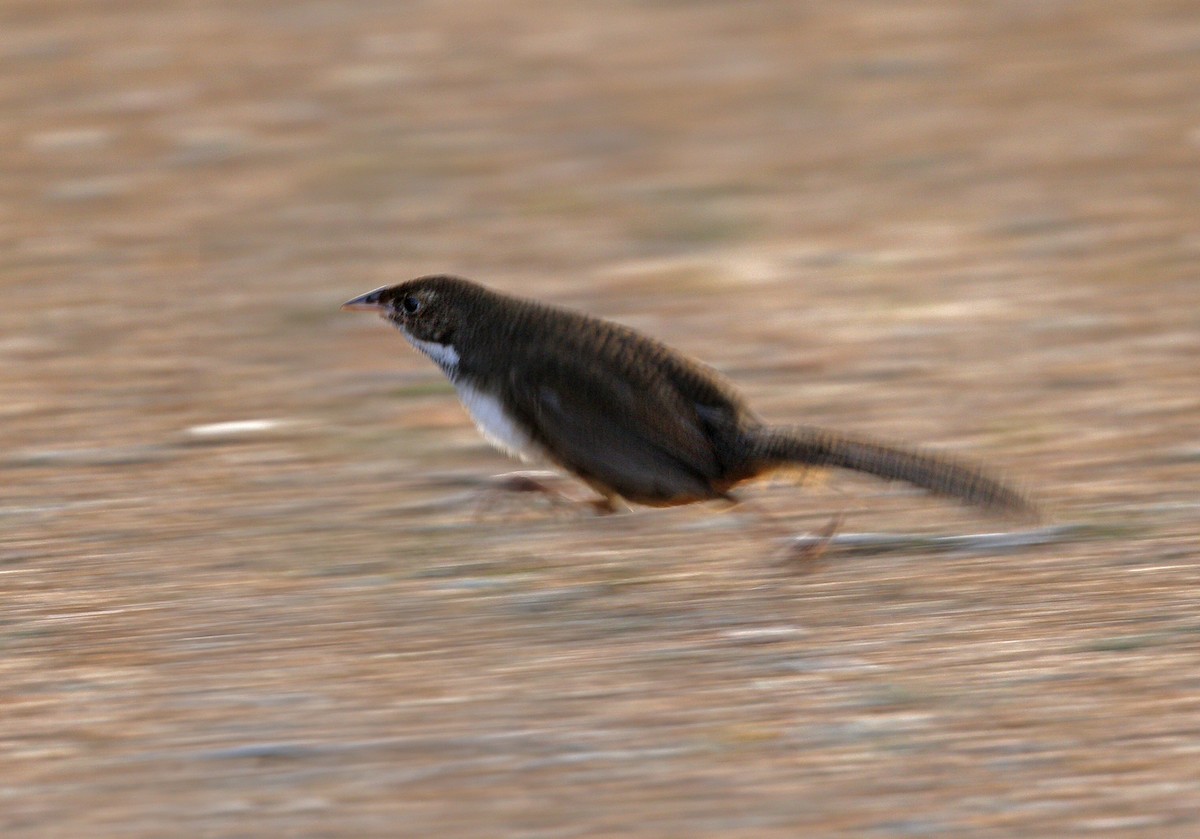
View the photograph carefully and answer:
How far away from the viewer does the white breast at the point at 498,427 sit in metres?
5.33

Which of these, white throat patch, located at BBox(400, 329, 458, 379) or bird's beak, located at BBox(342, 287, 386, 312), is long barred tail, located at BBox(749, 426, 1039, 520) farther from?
bird's beak, located at BBox(342, 287, 386, 312)

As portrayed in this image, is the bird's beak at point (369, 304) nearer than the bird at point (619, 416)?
No

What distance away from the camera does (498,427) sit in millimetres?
5371

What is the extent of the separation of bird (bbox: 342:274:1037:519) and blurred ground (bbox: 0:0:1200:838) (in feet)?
1.08

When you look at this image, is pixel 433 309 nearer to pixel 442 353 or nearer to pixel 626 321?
pixel 442 353

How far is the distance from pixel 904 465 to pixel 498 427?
3.63 feet

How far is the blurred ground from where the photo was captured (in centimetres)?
421

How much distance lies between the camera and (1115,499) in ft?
19.2

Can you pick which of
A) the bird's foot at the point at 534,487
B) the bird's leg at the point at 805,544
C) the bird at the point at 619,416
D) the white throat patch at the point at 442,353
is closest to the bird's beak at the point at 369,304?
the white throat patch at the point at 442,353

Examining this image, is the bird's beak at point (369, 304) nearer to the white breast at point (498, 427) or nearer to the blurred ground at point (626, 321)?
the white breast at point (498, 427)

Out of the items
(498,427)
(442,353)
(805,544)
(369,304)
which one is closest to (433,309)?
(442,353)

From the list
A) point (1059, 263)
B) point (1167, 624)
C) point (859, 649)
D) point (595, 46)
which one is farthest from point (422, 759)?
point (595, 46)

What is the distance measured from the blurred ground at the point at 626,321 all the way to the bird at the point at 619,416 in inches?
12.9

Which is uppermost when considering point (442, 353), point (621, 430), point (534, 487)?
point (442, 353)
